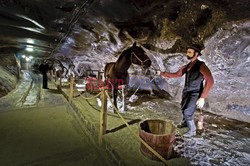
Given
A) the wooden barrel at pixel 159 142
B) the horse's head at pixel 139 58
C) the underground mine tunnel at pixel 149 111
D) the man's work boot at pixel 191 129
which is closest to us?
the wooden barrel at pixel 159 142

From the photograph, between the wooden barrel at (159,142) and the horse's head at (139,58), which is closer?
the wooden barrel at (159,142)

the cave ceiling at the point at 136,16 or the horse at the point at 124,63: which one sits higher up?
the cave ceiling at the point at 136,16

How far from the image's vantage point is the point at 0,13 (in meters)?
4.61

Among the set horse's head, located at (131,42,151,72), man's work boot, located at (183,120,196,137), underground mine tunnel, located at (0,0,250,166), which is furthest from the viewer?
horse's head, located at (131,42,151,72)

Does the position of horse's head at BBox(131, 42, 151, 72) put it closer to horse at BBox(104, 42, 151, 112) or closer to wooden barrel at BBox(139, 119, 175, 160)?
horse at BBox(104, 42, 151, 112)

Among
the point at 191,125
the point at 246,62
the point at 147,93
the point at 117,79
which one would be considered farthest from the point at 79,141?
the point at 147,93

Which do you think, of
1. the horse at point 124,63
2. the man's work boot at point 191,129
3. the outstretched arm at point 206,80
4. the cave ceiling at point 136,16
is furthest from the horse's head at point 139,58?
the man's work boot at point 191,129

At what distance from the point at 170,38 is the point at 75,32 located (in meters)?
4.08

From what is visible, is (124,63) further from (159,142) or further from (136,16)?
(159,142)

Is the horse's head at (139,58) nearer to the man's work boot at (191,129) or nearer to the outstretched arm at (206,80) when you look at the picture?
the outstretched arm at (206,80)

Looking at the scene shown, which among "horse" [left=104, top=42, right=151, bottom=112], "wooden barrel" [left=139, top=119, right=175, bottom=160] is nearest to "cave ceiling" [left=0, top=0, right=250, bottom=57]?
"horse" [left=104, top=42, right=151, bottom=112]

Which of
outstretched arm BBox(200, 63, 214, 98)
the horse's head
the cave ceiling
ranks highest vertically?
the cave ceiling

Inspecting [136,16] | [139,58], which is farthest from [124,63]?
[136,16]

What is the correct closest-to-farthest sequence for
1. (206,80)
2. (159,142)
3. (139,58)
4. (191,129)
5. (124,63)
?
(159,142), (206,80), (191,129), (139,58), (124,63)
